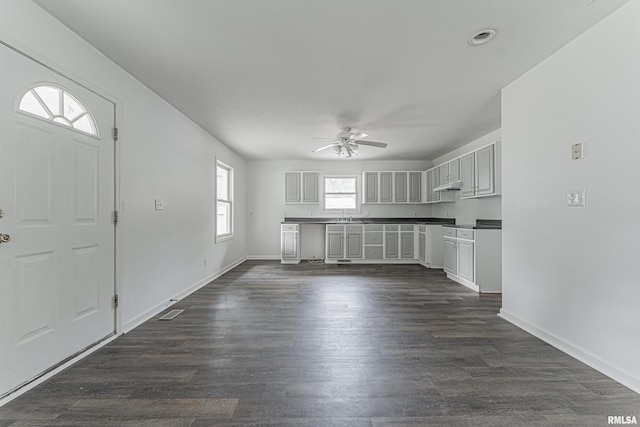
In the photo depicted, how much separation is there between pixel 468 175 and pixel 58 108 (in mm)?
5184

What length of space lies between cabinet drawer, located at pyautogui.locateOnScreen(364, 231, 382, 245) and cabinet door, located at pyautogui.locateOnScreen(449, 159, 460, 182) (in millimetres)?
1936

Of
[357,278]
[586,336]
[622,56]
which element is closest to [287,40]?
[622,56]

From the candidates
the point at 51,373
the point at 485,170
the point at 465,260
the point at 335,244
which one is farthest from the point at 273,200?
the point at 51,373

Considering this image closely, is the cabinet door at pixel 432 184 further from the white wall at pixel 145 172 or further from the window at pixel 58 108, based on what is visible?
the window at pixel 58 108

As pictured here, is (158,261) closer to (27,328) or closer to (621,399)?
(27,328)

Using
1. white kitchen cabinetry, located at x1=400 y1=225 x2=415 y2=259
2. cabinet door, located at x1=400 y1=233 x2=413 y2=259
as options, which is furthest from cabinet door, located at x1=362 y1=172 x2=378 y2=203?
cabinet door, located at x1=400 y1=233 x2=413 y2=259

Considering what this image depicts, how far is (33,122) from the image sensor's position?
5.85 ft

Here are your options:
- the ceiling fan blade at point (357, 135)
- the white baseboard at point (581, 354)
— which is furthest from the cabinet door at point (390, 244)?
the white baseboard at point (581, 354)

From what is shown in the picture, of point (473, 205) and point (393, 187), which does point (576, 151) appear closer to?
point (473, 205)

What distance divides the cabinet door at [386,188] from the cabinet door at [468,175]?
1.87 meters

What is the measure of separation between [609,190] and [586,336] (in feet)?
3.69

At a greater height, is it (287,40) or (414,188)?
(287,40)

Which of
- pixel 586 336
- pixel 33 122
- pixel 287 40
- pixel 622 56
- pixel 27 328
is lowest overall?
pixel 586 336

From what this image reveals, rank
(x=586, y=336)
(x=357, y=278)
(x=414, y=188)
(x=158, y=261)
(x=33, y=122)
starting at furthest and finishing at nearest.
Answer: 1. (x=414, y=188)
2. (x=357, y=278)
3. (x=158, y=261)
4. (x=586, y=336)
5. (x=33, y=122)
